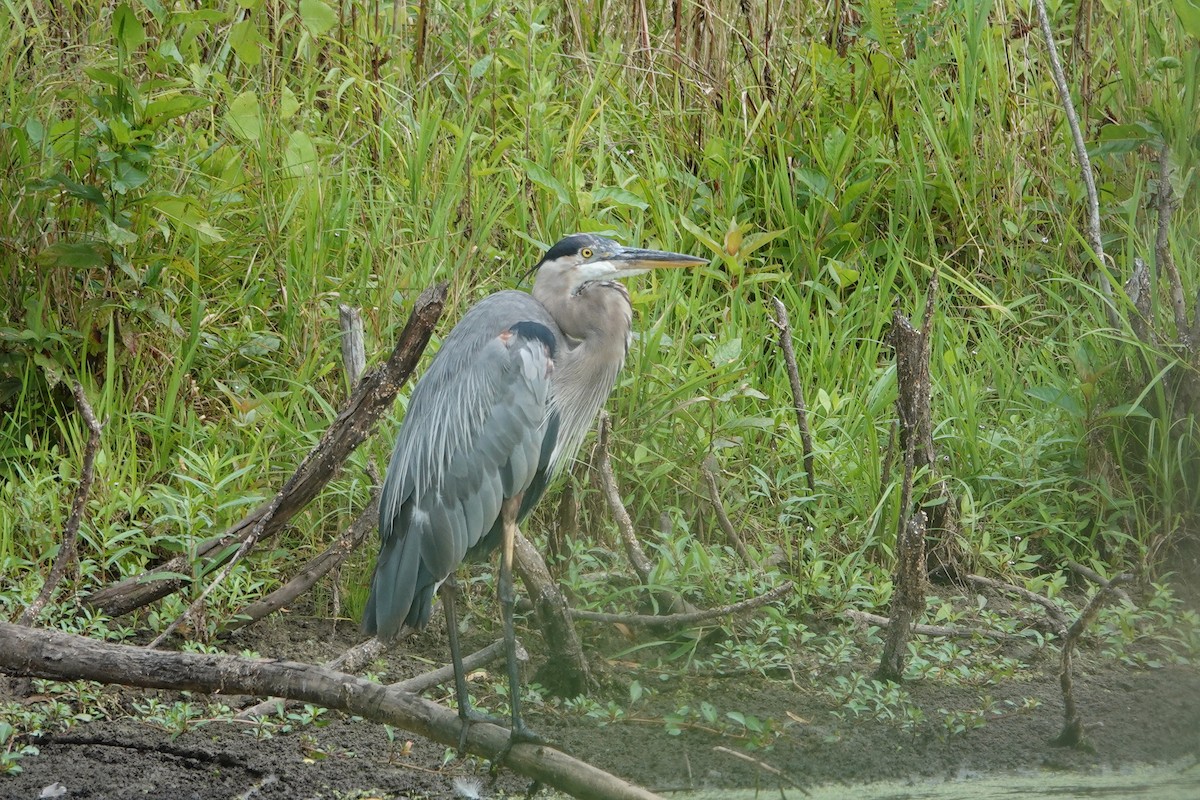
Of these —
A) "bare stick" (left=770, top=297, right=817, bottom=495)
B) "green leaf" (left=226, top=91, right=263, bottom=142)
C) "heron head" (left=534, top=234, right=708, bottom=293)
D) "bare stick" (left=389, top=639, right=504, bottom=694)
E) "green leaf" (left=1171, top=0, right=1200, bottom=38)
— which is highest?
"green leaf" (left=1171, top=0, right=1200, bottom=38)

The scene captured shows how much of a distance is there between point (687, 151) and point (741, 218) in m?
0.40

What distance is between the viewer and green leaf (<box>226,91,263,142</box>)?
4508 millimetres

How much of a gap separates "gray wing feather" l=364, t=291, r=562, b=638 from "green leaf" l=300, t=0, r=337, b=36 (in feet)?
5.75

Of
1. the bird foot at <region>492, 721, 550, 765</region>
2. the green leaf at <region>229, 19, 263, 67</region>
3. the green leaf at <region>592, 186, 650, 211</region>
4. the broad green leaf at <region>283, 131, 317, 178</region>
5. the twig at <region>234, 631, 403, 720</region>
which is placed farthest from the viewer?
the broad green leaf at <region>283, 131, 317, 178</region>

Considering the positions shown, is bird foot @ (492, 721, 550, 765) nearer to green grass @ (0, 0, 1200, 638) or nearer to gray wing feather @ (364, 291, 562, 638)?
gray wing feather @ (364, 291, 562, 638)

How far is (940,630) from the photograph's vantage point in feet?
12.1

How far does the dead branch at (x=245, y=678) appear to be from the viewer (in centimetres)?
265

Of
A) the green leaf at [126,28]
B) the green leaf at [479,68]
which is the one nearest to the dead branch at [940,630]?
the green leaf at [479,68]

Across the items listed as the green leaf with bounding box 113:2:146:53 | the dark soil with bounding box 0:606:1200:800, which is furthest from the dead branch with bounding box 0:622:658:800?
the green leaf with bounding box 113:2:146:53

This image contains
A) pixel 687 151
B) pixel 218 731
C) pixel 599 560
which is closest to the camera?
pixel 218 731

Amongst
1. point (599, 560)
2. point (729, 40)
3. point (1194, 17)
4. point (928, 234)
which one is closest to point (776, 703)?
point (599, 560)

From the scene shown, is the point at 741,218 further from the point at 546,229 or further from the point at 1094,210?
the point at 1094,210

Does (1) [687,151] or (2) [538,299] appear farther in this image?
(1) [687,151]

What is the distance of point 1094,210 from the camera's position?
4.51 metres
